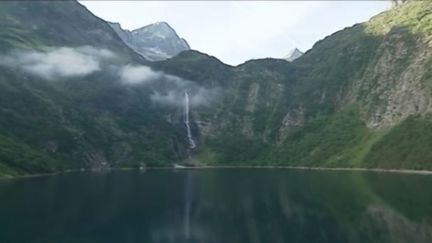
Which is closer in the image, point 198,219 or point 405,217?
point 405,217

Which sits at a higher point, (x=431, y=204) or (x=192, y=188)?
(x=431, y=204)

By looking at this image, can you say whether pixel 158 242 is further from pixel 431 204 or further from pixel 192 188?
pixel 192 188

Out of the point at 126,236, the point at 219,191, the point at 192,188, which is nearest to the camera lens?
the point at 126,236

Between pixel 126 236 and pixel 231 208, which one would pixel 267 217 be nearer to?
pixel 231 208

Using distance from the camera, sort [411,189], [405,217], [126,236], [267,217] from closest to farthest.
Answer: [126,236], [405,217], [267,217], [411,189]

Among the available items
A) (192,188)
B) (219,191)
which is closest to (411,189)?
(219,191)

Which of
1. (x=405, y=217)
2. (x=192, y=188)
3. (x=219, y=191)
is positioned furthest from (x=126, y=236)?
(x=192, y=188)
